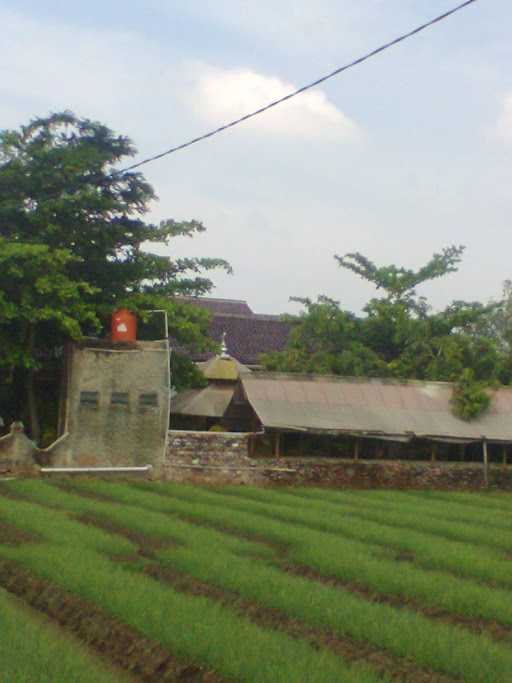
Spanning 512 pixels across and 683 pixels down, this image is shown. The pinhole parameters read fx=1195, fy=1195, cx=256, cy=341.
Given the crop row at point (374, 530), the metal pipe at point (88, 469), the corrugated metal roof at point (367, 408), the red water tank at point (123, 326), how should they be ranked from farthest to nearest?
1. the red water tank at point (123, 326)
2. the corrugated metal roof at point (367, 408)
3. the metal pipe at point (88, 469)
4. the crop row at point (374, 530)

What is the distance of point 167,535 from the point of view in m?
15.5

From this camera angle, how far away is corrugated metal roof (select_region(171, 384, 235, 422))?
27.9 metres

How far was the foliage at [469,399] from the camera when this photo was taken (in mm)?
26891

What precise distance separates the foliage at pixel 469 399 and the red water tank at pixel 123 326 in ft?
24.6

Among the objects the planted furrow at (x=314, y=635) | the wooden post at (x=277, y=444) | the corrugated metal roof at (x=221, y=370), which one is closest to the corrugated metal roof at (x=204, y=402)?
the corrugated metal roof at (x=221, y=370)

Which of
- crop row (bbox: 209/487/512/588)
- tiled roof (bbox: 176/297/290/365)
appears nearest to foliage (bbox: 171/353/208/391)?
crop row (bbox: 209/487/512/588)

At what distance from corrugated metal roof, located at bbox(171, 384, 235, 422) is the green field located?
7833mm

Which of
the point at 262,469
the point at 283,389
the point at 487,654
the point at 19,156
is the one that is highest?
the point at 19,156

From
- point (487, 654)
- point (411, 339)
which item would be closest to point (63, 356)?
point (411, 339)

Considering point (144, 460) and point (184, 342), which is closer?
point (144, 460)

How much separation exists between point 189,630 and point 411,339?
21.3 m

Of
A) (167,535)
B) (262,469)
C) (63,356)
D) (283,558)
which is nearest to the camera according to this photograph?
(283,558)

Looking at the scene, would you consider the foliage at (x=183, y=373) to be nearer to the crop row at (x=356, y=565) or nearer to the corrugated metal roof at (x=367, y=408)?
the corrugated metal roof at (x=367, y=408)

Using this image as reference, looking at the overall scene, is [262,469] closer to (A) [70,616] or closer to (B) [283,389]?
(B) [283,389]
